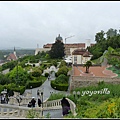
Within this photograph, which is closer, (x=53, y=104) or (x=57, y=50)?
(x=53, y=104)

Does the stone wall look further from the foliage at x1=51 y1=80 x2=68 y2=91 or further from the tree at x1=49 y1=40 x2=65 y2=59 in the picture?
the tree at x1=49 y1=40 x2=65 y2=59

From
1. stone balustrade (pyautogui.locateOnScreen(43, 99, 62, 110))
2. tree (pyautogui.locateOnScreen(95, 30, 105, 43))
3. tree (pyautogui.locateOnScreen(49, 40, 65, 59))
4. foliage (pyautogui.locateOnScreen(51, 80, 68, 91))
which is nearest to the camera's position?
stone balustrade (pyautogui.locateOnScreen(43, 99, 62, 110))

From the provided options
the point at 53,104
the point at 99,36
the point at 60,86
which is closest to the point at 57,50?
the point at 99,36

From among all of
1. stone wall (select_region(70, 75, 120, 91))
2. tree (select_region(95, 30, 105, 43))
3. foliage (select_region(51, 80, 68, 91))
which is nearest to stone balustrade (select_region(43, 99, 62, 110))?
stone wall (select_region(70, 75, 120, 91))

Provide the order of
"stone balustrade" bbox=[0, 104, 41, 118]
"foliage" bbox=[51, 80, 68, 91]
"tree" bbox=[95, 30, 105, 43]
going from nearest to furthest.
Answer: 1. "stone balustrade" bbox=[0, 104, 41, 118]
2. "foliage" bbox=[51, 80, 68, 91]
3. "tree" bbox=[95, 30, 105, 43]

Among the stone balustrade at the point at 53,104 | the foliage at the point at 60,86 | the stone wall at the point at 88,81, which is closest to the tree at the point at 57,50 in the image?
the foliage at the point at 60,86

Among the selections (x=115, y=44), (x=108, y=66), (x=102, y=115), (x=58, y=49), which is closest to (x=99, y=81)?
(x=108, y=66)

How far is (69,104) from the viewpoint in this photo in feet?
36.5

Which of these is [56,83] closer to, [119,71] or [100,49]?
[119,71]

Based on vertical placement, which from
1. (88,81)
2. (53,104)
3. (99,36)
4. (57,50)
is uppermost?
(99,36)

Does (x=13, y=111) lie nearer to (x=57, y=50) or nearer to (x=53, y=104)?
(x=53, y=104)

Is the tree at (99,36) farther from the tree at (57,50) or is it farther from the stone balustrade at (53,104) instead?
the stone balustrade at (53,104)

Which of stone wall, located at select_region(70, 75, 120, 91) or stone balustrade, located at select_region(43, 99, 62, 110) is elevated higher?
stone wall, located at select_region(70, 75, 120, 91)

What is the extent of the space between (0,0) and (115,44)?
38.0m
